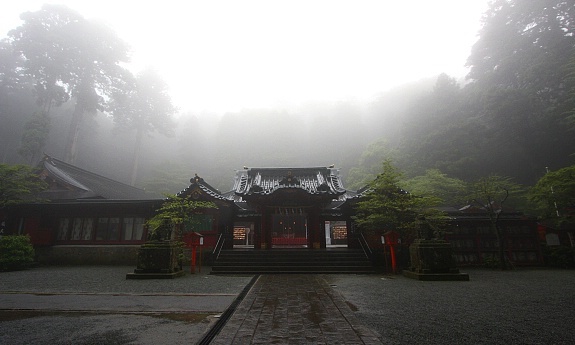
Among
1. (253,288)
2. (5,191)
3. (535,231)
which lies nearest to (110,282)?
(253,288)

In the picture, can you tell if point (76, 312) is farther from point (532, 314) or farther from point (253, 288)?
point (532, 314)

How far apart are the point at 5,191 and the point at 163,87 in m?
31.3

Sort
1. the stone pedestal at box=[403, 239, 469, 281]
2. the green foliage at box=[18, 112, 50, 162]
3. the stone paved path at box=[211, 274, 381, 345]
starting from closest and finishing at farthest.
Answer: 1. the stone paved path at box=[211, 274, 381, 345]
2. the stone pedestal at box=[403, 239, 469, 281]
3. the green foliage at box=[18, 112, 50, 162]

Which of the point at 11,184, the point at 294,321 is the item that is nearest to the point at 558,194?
the point at 294,321

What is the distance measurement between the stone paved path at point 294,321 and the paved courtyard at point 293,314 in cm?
2

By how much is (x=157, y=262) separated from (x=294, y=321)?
7764 millimetres

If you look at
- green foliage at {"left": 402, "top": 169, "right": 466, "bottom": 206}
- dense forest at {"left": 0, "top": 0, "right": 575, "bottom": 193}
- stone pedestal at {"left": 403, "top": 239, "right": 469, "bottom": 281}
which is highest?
dense forest at {"left": 0, "top": 0, "right": 575, "bottom": 193}

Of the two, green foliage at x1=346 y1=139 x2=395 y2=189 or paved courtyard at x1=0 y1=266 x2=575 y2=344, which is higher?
green foliage at x1=346 y1=139 x2=395 y2=189

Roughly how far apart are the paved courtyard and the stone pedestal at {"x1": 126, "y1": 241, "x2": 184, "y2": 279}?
1.51 meters

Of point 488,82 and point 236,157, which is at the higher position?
point 488,82

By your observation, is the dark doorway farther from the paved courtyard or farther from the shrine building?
the paved courtyard

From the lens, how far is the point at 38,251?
50.1ft

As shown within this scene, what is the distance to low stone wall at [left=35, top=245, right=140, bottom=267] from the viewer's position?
1507 cm

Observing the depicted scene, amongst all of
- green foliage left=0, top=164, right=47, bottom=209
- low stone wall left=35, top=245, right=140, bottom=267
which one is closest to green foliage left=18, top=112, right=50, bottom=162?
green foliage left=0, top=164, right=47, bottom=209
